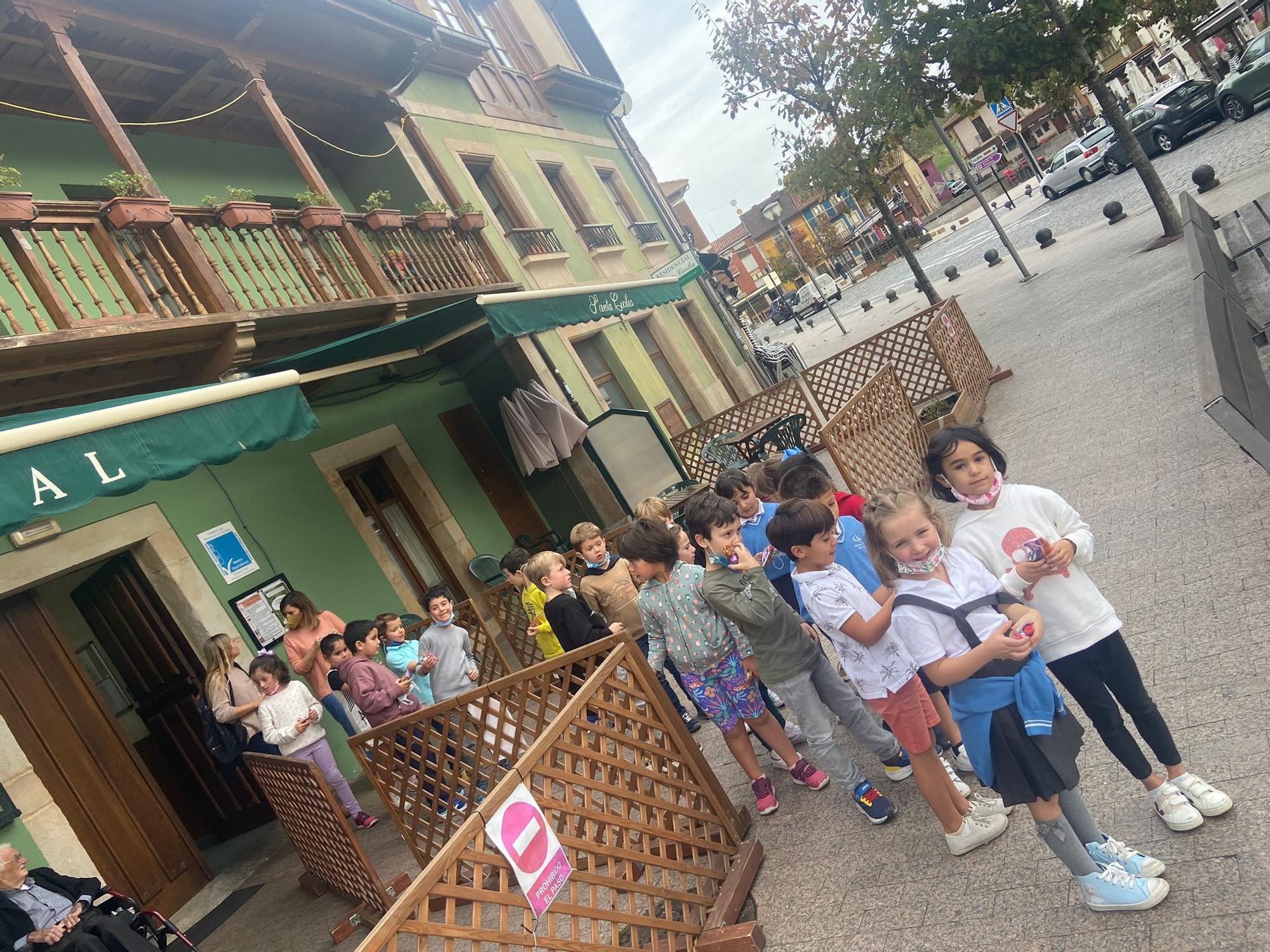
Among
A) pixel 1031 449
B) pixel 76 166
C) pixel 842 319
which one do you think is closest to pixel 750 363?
pixel 1031 449

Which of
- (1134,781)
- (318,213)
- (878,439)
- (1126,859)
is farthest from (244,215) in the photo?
(1126,859)

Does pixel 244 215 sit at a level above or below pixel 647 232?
below

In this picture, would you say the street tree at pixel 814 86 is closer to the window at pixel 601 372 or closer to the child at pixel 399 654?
the window at pixel 601 372

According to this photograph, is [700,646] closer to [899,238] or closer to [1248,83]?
[899,238]

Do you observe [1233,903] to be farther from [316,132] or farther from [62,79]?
[316,132]

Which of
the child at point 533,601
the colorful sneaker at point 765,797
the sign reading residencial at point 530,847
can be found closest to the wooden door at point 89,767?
the child at point 533,601

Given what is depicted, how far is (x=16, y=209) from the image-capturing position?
575 cm

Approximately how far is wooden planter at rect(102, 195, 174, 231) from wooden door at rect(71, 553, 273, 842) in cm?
267

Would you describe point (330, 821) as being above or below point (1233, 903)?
above

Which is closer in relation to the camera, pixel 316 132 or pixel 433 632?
pixel 433 632

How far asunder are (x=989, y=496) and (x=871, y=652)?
0.74m

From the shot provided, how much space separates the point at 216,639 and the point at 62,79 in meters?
5.32

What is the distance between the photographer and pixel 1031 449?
7.66 meters

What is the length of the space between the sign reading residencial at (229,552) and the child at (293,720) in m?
1.55
